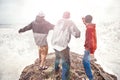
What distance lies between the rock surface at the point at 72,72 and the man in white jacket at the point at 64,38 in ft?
0.39

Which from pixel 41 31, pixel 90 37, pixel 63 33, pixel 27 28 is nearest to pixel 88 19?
pixel 90 37

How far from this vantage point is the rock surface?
459cm

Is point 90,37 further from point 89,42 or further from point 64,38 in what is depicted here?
point 64,38

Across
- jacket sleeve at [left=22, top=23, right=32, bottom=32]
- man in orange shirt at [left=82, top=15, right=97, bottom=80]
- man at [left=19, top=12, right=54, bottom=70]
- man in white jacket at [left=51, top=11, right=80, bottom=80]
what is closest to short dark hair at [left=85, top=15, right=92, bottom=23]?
man in orange shirt at [left=82, top=15, right=97, bottom=80]

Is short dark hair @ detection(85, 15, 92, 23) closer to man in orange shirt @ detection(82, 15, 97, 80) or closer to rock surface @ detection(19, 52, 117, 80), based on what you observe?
man in orange shirt @ detection(82, 15, 97, 80)

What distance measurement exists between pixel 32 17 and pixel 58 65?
0.78m

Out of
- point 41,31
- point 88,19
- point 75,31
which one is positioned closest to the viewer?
point 75,31

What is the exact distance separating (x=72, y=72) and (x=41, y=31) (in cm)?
71

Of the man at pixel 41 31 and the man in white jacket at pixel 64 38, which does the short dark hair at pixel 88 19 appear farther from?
the man at pixel 41 31

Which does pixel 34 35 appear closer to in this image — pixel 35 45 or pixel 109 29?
pixel 35 45

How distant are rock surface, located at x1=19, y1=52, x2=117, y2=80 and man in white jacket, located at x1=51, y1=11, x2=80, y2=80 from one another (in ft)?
0.39

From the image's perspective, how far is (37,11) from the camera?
4750 mm

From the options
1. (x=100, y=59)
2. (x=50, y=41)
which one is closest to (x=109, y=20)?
(x=100, y=59)

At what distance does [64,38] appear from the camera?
174 inches
